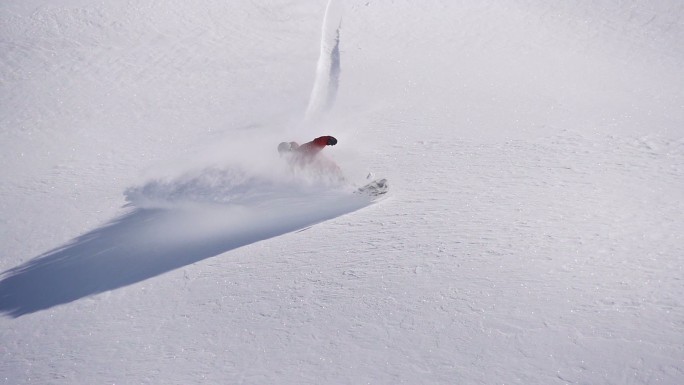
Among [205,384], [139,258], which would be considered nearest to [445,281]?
[205,384]

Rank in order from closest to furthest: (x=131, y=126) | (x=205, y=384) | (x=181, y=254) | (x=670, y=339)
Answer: (x=670, y=339) → (x=205, y=384) → (x=181, y=254) → (x=131, y=126)

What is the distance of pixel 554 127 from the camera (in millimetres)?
10766

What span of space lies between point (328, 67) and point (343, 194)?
6.60 meters

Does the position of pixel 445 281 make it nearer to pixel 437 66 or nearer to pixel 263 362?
pixel 263 362

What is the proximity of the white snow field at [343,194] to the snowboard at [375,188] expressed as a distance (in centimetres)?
22

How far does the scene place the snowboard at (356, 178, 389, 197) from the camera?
9109 millimetres

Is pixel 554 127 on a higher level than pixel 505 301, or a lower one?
higher

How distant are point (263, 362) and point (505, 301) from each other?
9.19 feet

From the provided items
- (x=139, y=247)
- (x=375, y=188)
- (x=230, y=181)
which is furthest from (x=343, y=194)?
(x=139, y=247)

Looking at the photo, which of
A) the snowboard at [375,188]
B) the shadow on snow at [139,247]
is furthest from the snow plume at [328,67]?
the shadow on snow at [139,247]

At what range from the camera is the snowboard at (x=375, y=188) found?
911 centimetres

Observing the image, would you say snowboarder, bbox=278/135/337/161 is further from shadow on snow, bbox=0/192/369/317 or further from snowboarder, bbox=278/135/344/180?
shadow on snow, bbox=0/192/369/317

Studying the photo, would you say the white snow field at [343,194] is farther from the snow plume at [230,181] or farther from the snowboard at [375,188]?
the snowboard at [375,188]

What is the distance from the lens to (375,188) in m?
9.18
